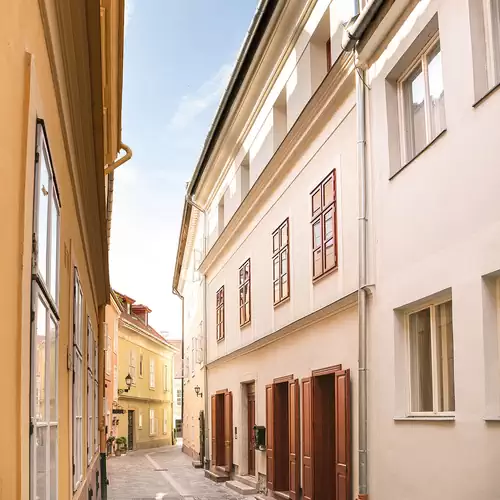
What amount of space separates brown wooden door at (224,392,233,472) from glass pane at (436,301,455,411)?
1346 centimetres

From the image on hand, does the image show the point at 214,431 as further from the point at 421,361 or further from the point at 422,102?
the point at 422,102

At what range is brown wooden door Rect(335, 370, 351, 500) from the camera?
11172mm

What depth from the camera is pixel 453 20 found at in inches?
309

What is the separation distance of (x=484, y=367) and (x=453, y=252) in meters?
1.20

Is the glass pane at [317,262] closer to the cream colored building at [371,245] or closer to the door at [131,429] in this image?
the cream colored building at [371,245]

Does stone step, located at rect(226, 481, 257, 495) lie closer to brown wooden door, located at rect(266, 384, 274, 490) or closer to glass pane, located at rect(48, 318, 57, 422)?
brown wooden door, located at rect(266, 384, 274, 490)

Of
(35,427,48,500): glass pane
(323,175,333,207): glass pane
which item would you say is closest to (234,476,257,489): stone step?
(323,175,333,207): glass pane

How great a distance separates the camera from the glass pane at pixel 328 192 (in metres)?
12.3

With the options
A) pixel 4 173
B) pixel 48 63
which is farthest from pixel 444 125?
pixel 4 173

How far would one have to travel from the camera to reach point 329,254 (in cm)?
1240

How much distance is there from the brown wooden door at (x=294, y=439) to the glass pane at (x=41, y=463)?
10.3m

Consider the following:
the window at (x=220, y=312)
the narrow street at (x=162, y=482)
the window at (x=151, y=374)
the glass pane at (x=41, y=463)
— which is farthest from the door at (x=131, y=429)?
the glass pane at (x=41, y=463)

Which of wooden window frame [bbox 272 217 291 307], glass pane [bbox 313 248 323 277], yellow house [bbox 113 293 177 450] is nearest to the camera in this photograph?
glass pane [bbox 313 248 323 277]

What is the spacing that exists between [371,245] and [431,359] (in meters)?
2.03
